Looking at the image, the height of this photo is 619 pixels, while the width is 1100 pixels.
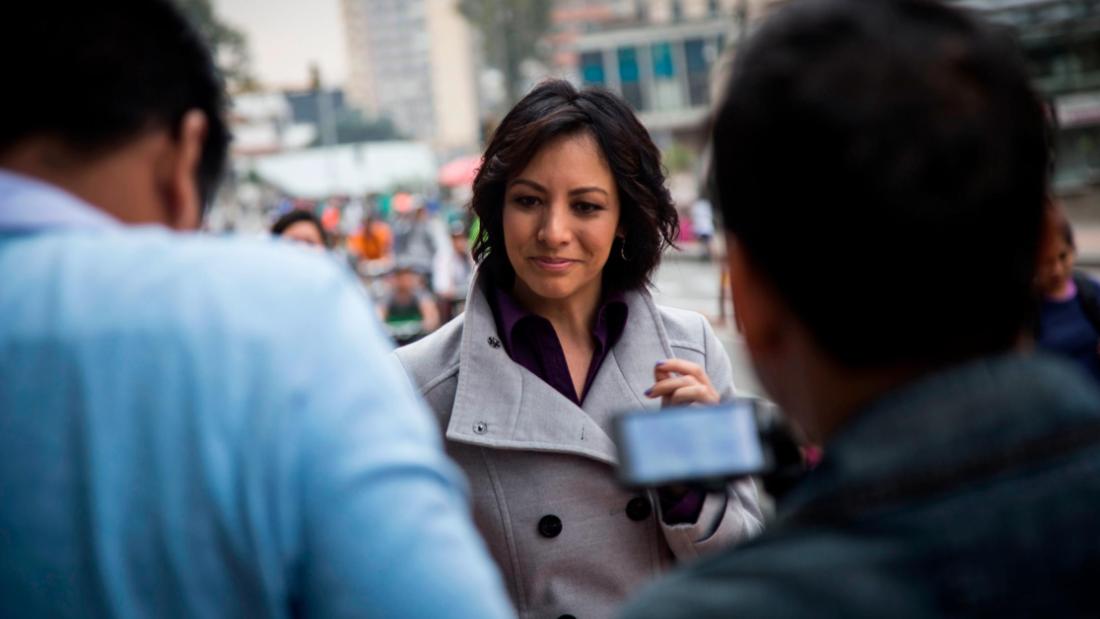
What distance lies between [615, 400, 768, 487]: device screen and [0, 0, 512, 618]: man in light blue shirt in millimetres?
180

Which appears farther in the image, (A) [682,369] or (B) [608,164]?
(B) [608,164]

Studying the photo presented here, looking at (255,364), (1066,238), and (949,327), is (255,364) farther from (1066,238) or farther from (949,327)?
(1066,238)

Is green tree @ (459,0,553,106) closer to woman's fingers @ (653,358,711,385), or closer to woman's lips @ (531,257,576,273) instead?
woman's lips @ (531,257,576,273)

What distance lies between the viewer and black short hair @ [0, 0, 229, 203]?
3.87 ft

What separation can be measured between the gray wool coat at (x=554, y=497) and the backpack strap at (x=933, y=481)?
1.37 meters

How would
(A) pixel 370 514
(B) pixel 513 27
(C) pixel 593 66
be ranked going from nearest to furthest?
1. (A) pixel 370 514
2. (C) pixel 593 66
3. (B) pixel 513 27

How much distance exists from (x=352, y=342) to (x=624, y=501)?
56.6 inches

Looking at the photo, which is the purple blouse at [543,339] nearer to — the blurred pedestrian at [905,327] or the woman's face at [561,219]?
the woman's face at [561,219]

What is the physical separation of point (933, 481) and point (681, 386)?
1311 millimetres

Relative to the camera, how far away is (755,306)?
1.15 meters

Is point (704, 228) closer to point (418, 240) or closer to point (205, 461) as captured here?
point (418, 240)

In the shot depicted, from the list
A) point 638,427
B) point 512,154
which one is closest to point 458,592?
point 638,427

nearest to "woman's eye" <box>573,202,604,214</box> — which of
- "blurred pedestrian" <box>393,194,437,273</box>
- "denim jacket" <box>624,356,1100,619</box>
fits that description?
"denim jacket" <box>624,356,1100,619</box>

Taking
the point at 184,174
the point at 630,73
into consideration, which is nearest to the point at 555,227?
the point at 184,174
